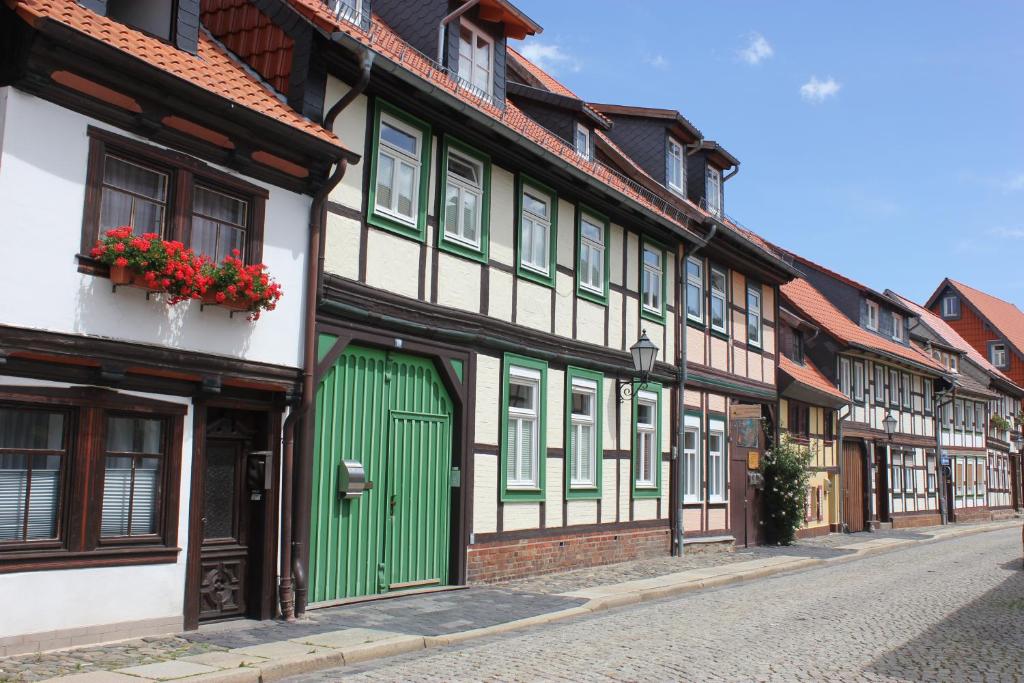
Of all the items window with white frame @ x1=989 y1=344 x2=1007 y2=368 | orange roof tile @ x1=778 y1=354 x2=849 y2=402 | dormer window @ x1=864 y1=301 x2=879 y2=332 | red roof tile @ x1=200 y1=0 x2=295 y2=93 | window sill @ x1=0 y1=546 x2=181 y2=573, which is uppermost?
window with white frame @ x1=989 y1=344 x2=1007 y2=368

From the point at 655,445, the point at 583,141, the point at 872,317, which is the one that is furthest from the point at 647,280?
the point at 872,317

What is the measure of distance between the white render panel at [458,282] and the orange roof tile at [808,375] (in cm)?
1312

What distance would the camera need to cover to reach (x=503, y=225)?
14828 millimetres

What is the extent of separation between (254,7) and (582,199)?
6.65m

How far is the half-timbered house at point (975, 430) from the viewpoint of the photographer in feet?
138

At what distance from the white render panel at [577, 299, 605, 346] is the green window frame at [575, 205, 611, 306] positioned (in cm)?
10

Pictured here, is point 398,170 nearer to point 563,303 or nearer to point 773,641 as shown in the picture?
point 563,303

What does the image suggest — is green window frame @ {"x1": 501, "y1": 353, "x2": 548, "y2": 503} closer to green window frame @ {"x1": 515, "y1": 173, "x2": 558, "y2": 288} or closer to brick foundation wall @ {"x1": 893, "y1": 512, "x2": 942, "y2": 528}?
green window frame @ {"x1": 515, "y1": 173, "x2": 558, "y2": 288}

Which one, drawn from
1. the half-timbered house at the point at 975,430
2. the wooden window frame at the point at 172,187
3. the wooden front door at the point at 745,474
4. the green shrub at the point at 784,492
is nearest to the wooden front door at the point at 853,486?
the green shrub at the point at 784,492

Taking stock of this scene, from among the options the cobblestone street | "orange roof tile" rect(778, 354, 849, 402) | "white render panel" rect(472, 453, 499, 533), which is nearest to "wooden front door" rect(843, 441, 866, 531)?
"orange roof tile" rect(778, 354, 849, 402)

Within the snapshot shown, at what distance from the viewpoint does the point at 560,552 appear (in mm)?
15914

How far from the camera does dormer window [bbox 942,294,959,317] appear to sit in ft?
197

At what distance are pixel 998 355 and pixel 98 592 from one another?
5888 centimetres

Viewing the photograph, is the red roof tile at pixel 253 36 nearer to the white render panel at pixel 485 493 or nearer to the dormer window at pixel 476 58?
the dormer window at pixel 476 58
